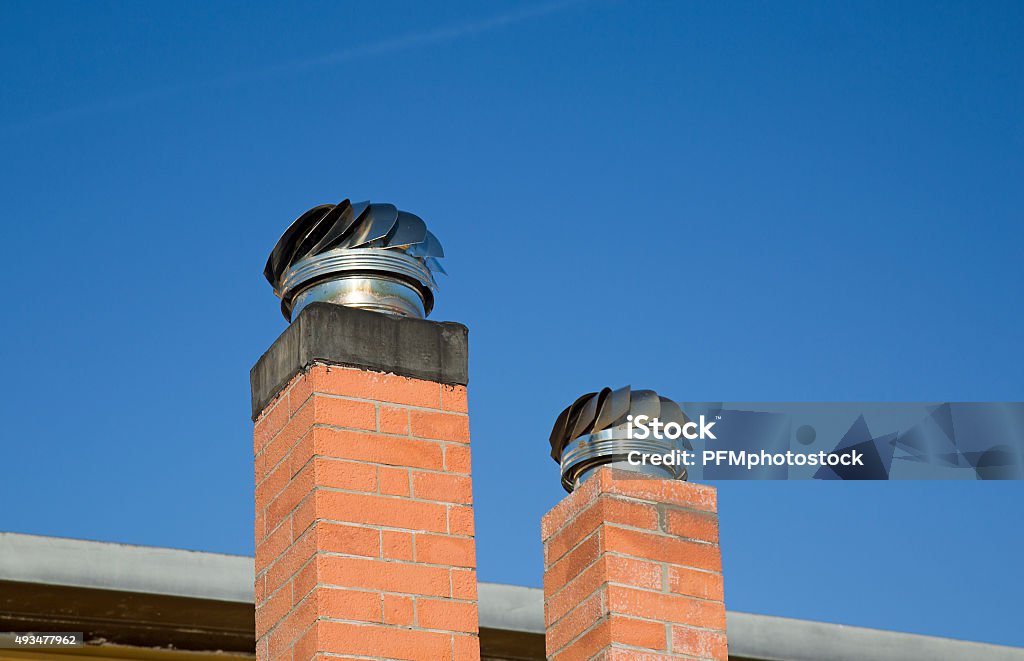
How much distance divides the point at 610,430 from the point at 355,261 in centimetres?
111

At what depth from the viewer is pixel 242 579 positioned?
6348 mm

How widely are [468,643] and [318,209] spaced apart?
133 cm

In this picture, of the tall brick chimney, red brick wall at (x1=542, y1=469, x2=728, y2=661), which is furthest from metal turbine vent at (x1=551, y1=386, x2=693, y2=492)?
the tall brick chimney

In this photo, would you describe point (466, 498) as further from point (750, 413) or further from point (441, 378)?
point (750, 413)

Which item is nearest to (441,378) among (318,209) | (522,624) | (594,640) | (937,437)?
(318,209)

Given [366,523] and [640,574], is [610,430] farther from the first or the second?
[366,523]

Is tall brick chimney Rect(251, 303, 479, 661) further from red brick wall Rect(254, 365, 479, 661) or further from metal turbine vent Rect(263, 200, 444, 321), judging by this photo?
metal turbine vent Rect(263, 200, 444, 321)

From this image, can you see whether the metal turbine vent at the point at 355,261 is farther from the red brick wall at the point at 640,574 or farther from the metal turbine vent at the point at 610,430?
the red brick wall at the point at 640,574

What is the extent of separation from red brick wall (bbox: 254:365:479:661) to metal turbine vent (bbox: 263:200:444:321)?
0.32 meters

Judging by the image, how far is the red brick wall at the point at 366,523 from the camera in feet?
12.3

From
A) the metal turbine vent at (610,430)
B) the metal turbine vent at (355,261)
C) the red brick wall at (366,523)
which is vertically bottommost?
the red brick wall at (366,523)

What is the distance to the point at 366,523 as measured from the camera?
385cm

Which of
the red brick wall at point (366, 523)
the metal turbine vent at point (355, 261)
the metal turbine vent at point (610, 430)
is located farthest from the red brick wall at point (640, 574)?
the metal turbine vent at point (355, 261)

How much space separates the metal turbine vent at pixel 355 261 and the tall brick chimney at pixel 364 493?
0.12m
